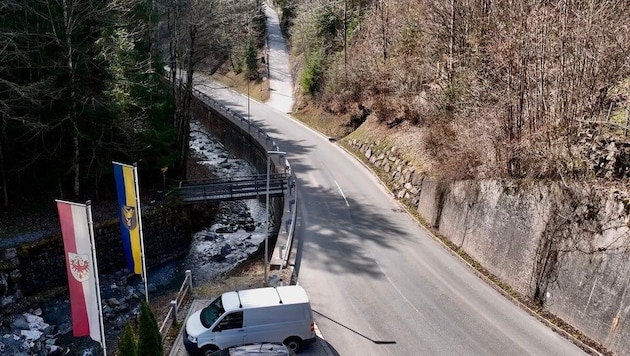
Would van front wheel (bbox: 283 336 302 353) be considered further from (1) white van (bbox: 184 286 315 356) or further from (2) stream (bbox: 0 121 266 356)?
(2) stream (bbox: 0 121 266 356)

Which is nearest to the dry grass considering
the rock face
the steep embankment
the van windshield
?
the steep embankment

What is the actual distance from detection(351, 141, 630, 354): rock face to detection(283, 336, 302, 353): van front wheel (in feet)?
25.9

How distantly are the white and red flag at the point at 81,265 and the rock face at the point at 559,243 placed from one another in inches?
494

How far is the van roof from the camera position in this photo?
13234mm

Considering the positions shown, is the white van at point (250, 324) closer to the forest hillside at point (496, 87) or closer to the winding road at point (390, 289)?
the winding road at point (390, 289)

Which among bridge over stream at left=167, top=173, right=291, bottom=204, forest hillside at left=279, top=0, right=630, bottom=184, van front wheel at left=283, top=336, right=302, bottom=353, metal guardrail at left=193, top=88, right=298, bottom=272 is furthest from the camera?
bridge over stream at left=167, top=173, right=291, bottom=204

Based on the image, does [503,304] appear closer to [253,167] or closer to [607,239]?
[607,239]

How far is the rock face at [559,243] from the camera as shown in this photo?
12.6 m

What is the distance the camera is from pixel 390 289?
16.8 metres

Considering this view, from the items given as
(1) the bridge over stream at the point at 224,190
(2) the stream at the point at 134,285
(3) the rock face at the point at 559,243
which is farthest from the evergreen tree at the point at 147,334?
(1) the bridge over stream at the point at 224,190

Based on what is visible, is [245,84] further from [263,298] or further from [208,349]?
[208,349]

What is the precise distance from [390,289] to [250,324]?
5811mm

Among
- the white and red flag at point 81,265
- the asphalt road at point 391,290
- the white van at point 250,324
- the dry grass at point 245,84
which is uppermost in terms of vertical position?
the dry grass at point 245,84

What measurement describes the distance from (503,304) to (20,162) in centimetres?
2039
